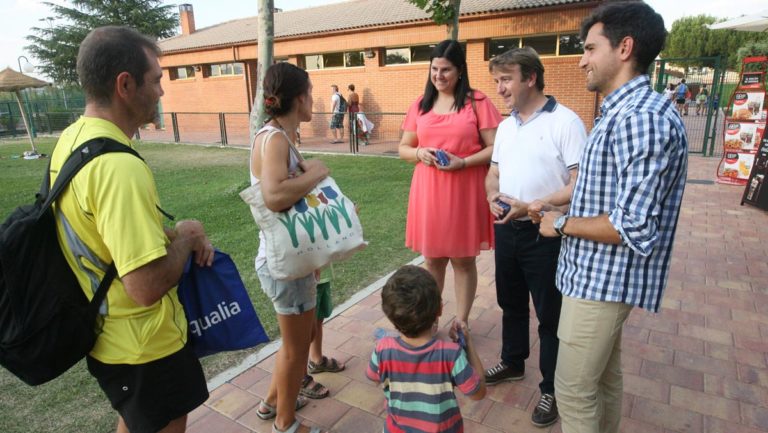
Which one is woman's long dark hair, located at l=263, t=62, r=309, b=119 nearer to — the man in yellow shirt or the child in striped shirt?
the man in yellow shirt

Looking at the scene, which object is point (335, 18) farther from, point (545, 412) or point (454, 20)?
point (545, 412)

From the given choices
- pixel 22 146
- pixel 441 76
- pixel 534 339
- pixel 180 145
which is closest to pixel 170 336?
pixel 441 76

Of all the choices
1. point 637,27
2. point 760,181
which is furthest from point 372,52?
point 637,27

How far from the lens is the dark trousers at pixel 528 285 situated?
2.44 metres

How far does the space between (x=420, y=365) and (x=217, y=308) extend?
2.65ft

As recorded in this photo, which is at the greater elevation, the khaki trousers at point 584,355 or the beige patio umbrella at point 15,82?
the beige patio umbrella at point 15,82

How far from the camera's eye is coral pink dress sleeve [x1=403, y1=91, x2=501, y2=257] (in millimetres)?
2895

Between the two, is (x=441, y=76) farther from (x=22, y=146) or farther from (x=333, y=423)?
(x=22, y=146)

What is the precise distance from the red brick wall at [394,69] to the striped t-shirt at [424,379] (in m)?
13.1

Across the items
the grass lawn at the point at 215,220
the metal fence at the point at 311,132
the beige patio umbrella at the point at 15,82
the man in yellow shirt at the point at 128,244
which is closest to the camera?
the man in yellow shirt at the point at 128,244

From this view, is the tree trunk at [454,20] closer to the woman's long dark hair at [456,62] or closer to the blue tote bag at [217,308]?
the woman's long dark hair at [456,62]

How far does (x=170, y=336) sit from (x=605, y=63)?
5.86ft

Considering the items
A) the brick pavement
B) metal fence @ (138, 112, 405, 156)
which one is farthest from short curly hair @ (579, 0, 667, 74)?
metal fence @ (138, 112, 405, 156)

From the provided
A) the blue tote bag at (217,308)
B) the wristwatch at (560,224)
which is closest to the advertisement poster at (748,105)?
the wristwatch at (560,224)
